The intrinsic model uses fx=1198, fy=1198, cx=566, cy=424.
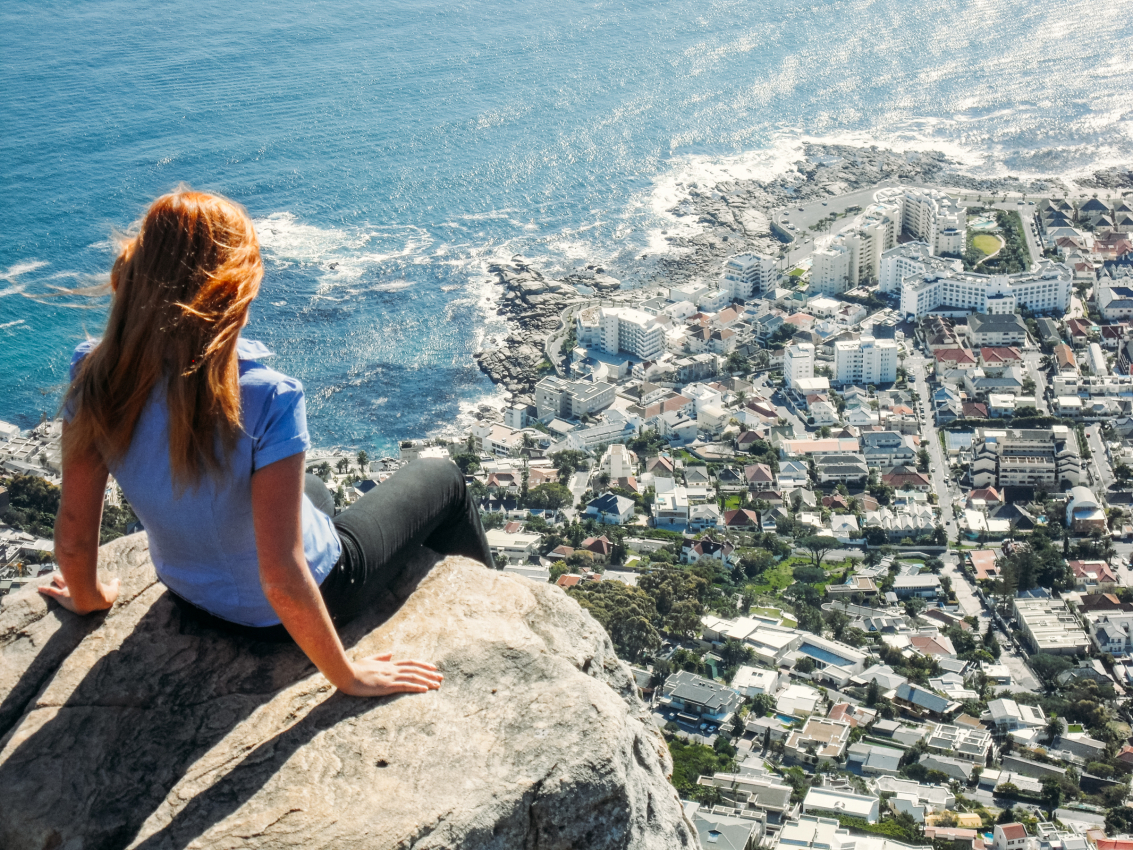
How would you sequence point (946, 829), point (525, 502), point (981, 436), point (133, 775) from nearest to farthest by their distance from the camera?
point (133, 775), point (946, 829), point (525, 502), point (981, 436)

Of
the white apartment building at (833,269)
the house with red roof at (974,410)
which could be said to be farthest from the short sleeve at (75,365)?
the white apartment building at (833,269)

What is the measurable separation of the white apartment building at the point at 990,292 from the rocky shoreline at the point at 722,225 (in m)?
5.22

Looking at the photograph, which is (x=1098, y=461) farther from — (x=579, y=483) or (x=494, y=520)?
(x=494, y=520)

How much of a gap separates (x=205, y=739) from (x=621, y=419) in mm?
23739

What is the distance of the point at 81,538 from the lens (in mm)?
3379

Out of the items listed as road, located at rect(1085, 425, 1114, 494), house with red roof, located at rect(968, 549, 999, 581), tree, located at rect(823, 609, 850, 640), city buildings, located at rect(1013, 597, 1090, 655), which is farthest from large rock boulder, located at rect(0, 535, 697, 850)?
road, located at rect(1085, 425, 1114, 494)

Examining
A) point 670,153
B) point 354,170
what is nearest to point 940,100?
point 670,153

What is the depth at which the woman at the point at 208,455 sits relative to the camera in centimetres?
278

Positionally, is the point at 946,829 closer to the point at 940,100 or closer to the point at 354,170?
the point at 354,170

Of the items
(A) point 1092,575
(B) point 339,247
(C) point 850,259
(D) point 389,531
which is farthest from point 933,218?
(D) point 389,531

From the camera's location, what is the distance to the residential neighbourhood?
52.6 ft

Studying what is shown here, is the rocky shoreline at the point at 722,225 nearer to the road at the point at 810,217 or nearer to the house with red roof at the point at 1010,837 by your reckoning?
the road at the point at 810,217

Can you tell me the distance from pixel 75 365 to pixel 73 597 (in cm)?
82

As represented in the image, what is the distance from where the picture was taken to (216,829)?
2.88 m
